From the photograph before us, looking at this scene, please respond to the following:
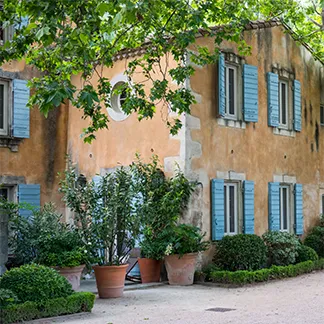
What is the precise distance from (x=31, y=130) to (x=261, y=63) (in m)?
6.28

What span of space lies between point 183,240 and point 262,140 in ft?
14.5

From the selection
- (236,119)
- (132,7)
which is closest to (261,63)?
(236,119)

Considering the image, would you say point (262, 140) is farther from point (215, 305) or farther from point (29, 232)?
point (29, 232)

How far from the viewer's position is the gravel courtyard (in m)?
10.1

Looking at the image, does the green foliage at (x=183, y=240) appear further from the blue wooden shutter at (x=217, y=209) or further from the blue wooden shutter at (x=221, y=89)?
the blue wooden shutter at (x=221, y=89)

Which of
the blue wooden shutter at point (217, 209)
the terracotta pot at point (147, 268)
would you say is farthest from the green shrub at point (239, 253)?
the terracotta pot at point (147, 268)

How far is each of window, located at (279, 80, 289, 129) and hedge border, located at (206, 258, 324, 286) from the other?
4.12 meters

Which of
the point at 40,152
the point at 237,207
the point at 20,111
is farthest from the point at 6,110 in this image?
the point at 237,207

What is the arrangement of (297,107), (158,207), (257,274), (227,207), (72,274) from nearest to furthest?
(72,274)
(158,207)
(257,274)
(227,207)
(297,107)

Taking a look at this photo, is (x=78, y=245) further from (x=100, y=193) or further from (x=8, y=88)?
(x=8, y=88)

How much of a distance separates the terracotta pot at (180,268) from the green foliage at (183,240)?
0.15 meters

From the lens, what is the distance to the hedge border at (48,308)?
30.9ft

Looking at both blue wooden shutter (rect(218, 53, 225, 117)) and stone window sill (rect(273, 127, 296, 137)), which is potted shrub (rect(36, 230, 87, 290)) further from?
stone window sill (rect(273, 127, 296, 137))

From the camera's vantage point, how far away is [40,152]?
660 inches
